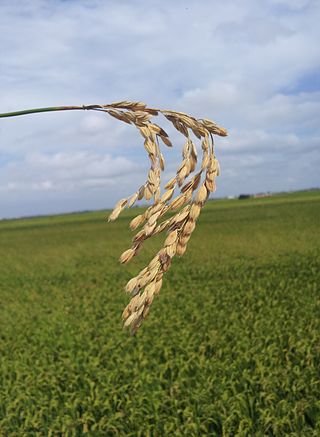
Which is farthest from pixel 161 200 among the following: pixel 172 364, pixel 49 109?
pixel 172 364

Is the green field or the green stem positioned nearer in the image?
the green stem

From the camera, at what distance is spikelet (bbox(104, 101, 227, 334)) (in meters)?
0.84

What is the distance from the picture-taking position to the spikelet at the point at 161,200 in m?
0.84

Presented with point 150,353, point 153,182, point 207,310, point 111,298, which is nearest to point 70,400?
point 150,353

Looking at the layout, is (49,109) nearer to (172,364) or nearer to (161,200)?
(161,200)

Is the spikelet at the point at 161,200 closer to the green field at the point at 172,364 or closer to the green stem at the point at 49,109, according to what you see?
the green stem at the point at 49,109

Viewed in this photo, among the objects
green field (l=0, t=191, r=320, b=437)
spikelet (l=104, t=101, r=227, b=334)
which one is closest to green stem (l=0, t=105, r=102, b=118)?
spikelet (l=104, t=101, r=227, b=334)

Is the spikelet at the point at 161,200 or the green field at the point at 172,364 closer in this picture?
the spikelet at the point at 161,200

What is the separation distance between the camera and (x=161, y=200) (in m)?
0.86

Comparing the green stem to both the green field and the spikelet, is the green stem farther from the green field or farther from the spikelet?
the green field

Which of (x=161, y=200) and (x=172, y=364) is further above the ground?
(x=161, y=200)

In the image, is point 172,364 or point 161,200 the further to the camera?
point 172,364

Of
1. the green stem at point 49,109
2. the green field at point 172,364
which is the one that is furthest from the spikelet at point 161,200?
the green field at point 172,364

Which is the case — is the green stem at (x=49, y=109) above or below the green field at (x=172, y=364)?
above
